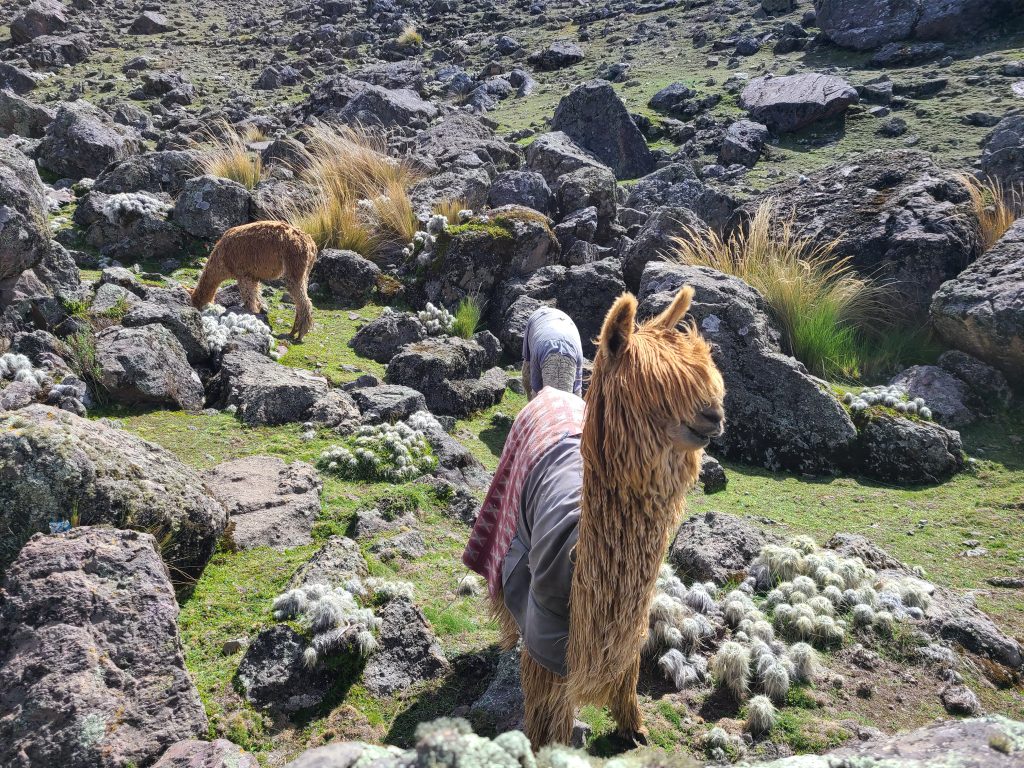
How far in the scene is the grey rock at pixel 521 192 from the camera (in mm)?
13117

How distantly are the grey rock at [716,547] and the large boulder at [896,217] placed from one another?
6.36 metres

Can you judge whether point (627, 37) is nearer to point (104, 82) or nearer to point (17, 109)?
point (104, 82)

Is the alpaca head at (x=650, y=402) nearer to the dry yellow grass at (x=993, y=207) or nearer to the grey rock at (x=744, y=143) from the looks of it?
the dry yellow grass at (x=993, y=207)

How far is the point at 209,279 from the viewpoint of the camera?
9.08m

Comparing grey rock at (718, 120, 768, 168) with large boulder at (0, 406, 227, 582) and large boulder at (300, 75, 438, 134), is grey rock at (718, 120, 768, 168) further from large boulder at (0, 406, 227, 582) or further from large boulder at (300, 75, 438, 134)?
large boulder at (0, 406, 227, 582)

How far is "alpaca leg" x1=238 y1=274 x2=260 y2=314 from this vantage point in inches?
371

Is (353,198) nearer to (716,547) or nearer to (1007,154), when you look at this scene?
(716,547)

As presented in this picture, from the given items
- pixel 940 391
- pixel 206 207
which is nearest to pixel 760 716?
pixel 940 391

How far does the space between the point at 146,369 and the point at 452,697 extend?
465 centimetres

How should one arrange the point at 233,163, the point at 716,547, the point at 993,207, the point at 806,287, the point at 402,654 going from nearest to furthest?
1. the point at 402,654
2. the point at 716,547
3. the point at 806,287
4. the point at 993,207
5. the point at 233,163

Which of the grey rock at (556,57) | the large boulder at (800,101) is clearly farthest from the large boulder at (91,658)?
the grey rock at (556,57)

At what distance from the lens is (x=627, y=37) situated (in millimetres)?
30578

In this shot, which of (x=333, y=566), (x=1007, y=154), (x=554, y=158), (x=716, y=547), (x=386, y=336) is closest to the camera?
(x=333, y=566)

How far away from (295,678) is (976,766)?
329 centimetres
